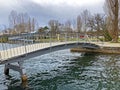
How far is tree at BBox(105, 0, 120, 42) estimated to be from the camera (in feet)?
140

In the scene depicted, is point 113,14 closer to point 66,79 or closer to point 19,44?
point 19,44

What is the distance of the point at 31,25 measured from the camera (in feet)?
259

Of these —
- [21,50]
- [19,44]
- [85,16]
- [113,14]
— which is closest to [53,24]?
[85,16]

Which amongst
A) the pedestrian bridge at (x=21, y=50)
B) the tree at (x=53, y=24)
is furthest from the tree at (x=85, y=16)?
the pedestrian bridge at (x=21, y=50)

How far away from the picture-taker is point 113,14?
43.2 m

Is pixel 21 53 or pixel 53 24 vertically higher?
pixel 53 24

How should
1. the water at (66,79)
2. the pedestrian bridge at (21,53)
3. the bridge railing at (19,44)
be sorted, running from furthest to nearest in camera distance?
the bridge railing at (19,44), the pedestrian bridge at (21,53), the water at (66,79)

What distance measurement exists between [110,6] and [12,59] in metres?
30.6

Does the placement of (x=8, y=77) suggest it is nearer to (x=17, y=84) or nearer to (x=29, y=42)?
(x=17, y=84)

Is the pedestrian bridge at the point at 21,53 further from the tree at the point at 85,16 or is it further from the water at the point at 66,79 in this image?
the tree at the point at 85,16

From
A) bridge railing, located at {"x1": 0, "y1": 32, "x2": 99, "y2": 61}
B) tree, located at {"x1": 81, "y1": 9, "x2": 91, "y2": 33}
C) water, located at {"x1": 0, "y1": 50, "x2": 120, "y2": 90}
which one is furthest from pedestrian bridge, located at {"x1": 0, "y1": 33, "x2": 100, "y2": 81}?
tree, located at {"x1": 81, "y1": 9, "x2": 91, "y2": 33}

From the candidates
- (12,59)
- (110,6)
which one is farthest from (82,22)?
(12,59)

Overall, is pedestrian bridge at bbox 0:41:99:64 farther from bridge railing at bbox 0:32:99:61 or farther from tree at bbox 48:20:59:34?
tree at bbox 48:20:59:34

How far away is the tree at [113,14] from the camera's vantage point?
42.8 metres
